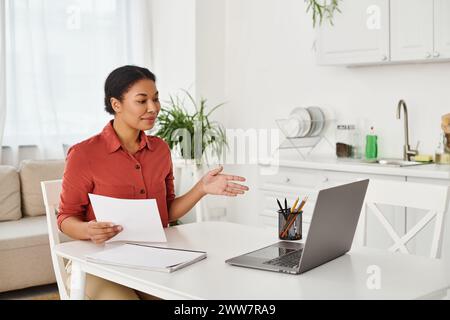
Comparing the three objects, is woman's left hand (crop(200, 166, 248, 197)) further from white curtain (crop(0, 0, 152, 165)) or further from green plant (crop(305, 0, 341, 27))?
white curtain (crop(0, 0, 152, 165))

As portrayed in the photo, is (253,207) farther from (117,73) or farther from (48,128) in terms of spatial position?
(117,73)

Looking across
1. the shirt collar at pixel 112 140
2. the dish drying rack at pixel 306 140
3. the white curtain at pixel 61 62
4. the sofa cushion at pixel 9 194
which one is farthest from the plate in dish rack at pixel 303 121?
the shirt collar at pixel 112 140

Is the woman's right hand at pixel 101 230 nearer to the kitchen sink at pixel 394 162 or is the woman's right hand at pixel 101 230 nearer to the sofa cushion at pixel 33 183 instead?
the kitchen sink at pixel 394 162

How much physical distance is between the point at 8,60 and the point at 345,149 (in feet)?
7.67

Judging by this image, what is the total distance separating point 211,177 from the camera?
2268 millimetres

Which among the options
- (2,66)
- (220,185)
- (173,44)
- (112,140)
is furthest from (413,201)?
(173,44)

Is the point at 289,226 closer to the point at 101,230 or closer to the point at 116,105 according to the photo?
the point at 101,230

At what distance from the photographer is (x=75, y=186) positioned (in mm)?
2252

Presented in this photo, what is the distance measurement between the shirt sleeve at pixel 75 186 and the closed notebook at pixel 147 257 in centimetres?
37

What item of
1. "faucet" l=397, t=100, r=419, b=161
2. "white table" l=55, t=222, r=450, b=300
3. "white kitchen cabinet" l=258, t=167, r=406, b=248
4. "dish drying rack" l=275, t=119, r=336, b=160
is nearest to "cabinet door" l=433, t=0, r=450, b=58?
"faucet" l=397, t=100, r=419, b=161

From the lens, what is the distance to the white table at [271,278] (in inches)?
59.1

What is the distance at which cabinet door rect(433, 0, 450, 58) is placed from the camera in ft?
11.1

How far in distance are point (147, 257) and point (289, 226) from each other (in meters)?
0.49
